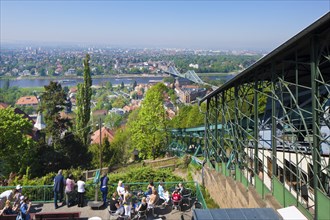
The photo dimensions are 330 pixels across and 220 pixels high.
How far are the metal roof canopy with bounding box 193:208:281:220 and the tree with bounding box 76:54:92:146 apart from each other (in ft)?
93.8

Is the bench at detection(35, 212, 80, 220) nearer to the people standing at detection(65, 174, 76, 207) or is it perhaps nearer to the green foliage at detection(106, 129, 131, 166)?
the people standing at detection(65, 174, 76, 207)

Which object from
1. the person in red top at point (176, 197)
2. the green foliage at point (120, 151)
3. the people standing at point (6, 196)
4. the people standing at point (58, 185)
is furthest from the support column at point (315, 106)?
the green foliage at point (120, 151)

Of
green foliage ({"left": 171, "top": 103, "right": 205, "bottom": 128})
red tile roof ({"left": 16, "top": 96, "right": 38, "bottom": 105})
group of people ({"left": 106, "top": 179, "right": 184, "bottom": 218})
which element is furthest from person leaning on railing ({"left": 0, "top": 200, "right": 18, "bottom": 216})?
red tile roof ({"left": 16, "top": 96, "right": 38, "bottom": 105})

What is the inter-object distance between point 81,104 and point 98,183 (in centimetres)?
2515

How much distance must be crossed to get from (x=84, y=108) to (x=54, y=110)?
5471mm

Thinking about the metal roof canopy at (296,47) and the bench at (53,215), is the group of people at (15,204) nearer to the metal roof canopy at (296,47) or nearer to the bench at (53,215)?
the bench at (53,215)

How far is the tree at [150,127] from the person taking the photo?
28.7 m

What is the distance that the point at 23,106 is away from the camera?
125 metres

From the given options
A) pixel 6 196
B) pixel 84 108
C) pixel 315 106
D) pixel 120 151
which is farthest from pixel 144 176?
pixel 84 108

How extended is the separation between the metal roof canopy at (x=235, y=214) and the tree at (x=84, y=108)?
2859 cm

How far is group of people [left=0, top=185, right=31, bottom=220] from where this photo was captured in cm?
960

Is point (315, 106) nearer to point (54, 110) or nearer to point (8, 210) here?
point (8, 210)

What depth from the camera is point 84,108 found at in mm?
36438

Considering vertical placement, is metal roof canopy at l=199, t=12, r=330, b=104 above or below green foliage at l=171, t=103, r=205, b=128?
above
